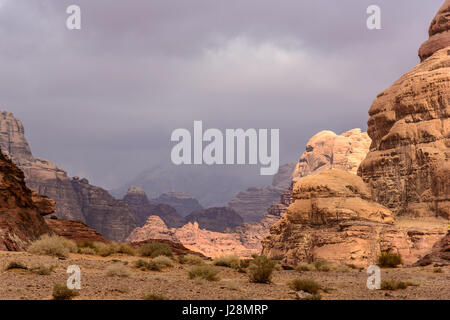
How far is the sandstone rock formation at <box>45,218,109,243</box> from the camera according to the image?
35.9 m

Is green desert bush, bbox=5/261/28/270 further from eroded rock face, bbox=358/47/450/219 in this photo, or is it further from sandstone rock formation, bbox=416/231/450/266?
eroded rock face, bbox=358/47/450/219

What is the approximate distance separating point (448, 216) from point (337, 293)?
5051 cm

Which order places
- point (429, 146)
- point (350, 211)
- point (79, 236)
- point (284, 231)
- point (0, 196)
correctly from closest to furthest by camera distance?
point (0, 196), point (79, 236), point (350, 211), point (284, 231), point (429, 146)

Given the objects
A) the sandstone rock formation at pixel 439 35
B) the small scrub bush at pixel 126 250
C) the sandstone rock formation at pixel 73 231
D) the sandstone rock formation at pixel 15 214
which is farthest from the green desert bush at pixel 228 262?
the sandstone rock formation at pixel 439 35

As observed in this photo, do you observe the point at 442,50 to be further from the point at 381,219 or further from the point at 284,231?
the point at 284,231

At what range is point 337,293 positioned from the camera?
15.6 m

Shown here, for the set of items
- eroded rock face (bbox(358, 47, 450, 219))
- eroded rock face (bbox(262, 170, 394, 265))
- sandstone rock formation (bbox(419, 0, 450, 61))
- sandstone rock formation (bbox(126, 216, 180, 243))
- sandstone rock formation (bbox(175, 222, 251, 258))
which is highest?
sandstone rock formation (bbox(419, 0, 450, 61))

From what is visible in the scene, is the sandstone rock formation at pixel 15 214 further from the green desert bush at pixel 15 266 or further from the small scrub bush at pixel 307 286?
the small scrub bush at pixel 307 286

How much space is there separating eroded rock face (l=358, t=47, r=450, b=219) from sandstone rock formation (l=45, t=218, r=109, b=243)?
43.3 metres

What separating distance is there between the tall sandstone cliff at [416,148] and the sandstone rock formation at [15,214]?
166ft

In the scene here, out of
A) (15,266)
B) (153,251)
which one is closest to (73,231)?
(153,251)

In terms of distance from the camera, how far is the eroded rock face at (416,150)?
213 feet

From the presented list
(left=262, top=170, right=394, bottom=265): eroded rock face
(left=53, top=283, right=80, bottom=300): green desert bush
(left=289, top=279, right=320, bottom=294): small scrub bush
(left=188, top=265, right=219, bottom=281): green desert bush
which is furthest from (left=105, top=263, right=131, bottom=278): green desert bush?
(left=262, top=170, right=394, bottom=265): eroded rock face
